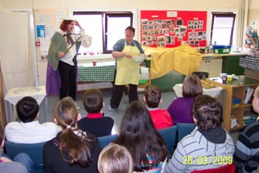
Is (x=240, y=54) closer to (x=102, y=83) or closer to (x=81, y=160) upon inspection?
(x=102, y=83)

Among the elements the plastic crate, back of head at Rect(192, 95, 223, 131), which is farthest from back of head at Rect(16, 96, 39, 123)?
the plastic crate

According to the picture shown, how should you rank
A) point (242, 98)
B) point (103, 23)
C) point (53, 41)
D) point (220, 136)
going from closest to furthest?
point (220, 136) → point (242, 98) → point (53, 41) → point (103, 23)

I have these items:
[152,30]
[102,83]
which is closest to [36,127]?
[102,83]

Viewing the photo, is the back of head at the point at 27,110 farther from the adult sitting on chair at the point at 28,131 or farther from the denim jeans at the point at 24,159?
the denim jeans at the point at 24,159

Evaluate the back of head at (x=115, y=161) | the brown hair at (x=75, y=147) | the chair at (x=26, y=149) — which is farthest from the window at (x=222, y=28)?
the back of head at (x=115, y=161)

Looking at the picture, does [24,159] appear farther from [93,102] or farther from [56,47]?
[56,47]

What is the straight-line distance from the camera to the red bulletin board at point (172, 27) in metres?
5.78

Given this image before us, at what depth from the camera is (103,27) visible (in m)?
5.61

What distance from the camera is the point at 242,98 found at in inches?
144

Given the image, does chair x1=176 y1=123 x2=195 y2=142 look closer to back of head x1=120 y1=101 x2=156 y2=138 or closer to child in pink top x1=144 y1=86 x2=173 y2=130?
child in pink top x1=144 y1=86 x2=173 y2=130

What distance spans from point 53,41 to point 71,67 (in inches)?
17.6

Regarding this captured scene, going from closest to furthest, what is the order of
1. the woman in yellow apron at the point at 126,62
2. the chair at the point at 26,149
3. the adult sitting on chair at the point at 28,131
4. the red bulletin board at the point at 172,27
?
the chair at the point at 26,149, the adult sitting on chair at the point at 28,131, the woman in yellow apron at the point at 126,62, the red bulletin board at the point at 172,27

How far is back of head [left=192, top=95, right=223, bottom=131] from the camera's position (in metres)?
1.67

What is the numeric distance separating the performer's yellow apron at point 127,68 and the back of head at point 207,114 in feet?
8.66
